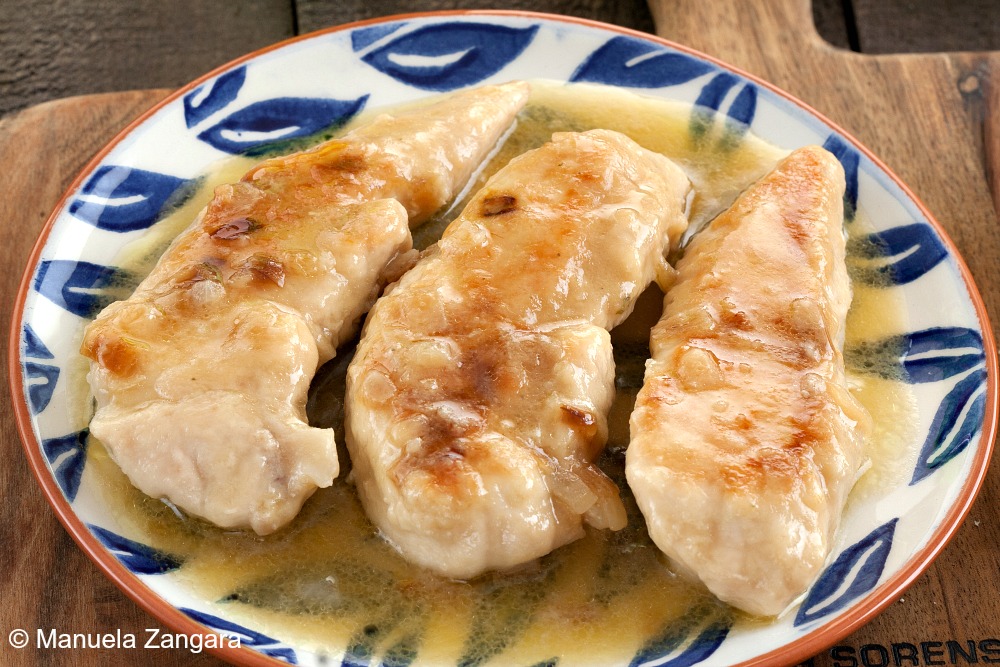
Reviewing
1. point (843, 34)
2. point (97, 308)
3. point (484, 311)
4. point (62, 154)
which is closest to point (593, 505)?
point (484, 311)

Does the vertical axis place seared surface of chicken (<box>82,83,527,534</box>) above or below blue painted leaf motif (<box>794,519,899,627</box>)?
above

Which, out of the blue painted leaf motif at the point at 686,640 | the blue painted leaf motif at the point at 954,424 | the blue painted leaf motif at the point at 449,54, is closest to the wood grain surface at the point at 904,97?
the blue painted leaf motif at the point at 954,424

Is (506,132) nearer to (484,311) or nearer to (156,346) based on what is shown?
(484,311)

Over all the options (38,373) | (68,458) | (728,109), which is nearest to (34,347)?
(38,373)

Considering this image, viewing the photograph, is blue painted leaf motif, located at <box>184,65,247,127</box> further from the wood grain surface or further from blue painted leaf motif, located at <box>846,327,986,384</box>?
blue painted leaf motif, located at <box>846,327,986,384</box>

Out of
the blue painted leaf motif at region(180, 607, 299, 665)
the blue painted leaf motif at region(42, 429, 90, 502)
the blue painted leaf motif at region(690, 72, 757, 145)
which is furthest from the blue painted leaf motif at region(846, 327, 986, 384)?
the blue painted leaf motif at region(42, 429, 90, 502)

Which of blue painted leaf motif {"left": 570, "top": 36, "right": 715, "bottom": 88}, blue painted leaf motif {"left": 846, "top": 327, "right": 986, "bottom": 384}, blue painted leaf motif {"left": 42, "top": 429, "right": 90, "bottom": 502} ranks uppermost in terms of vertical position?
blue painted leaf motif {"left": 570, "top": 36, "right": 715, "bottom": 88}
